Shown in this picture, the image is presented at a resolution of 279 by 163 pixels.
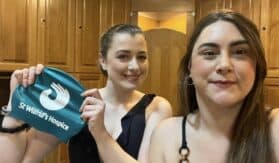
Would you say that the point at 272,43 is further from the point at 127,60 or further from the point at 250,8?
the point at 127,60

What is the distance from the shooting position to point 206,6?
3.11m

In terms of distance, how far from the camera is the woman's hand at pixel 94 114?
41.3 inches

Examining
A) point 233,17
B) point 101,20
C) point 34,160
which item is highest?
point 101,20

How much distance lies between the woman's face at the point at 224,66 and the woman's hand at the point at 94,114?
32cm

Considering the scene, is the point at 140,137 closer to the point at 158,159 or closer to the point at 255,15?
the point at 158,159

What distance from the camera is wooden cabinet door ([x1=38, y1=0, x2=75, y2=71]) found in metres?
2.53

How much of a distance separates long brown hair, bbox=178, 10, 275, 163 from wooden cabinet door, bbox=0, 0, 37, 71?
164 cm

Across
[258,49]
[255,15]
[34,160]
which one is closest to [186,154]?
[258,49]

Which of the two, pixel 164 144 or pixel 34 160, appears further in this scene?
pixel 34 160

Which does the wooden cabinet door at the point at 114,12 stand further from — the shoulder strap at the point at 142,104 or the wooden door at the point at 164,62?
the shoulder strap at the point at 142,104

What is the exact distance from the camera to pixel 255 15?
8.84 feet

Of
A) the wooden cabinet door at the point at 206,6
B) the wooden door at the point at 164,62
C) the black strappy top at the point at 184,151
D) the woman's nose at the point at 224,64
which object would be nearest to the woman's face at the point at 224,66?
the woman's nose at the point at 224,64

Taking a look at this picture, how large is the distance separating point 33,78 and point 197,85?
1.77 ft

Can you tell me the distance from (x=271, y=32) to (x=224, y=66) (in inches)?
76.9
